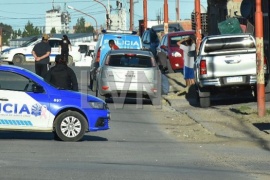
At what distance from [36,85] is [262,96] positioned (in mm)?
6723

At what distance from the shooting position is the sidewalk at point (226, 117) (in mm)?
18078

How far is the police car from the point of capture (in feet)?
51.5

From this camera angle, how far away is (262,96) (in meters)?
20.4

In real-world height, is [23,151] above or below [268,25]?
below

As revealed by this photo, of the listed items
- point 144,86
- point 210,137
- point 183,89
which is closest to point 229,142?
point 210,137

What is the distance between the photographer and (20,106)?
51.5 feet

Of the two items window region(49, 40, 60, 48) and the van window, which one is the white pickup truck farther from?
window region(49, 40, 60, 48)

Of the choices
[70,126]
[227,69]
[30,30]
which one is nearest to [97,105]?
[70,126]

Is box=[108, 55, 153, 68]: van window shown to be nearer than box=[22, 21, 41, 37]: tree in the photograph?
Yes

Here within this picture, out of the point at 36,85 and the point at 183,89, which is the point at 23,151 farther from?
the point at 183,89

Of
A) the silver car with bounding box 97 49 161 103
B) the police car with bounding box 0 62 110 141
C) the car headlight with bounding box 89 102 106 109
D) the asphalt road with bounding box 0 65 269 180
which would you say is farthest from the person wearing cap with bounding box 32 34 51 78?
the police car with bounding box 0 62 110 141

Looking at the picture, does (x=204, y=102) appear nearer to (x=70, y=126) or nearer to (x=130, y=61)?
(x=130, y=61)

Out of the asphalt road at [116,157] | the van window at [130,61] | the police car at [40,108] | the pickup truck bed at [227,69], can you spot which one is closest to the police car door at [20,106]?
the police car at [40,108]

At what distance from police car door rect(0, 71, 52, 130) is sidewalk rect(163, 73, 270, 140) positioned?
4.06 m
